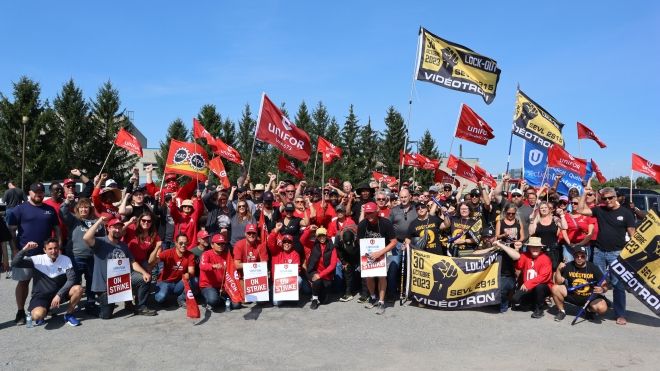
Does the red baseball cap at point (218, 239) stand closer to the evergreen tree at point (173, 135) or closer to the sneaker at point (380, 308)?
the sneaker at point (380, 308)

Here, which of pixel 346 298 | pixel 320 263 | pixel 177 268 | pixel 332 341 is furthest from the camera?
pixel 346 298

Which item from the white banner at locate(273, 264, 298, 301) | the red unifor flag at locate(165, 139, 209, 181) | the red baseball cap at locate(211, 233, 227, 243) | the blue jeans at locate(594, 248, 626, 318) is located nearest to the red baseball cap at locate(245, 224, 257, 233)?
the red baseball cap at locate(211, 233, 227, 243)

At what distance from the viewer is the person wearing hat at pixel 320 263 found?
27.1 ft

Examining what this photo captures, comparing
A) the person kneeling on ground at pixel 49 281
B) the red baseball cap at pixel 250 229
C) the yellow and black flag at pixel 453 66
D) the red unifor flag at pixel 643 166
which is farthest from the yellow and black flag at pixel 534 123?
the person kneeling on ground at pixel 49 281

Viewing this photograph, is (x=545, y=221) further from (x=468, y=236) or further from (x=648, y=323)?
(x=648, y=323)

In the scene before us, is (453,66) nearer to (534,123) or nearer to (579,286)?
(534,123)

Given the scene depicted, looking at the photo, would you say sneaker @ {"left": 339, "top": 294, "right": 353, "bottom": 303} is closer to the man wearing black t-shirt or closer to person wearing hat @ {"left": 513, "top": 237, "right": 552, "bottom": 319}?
person wearing hat @ {"left": 513, "top": 237, "right": 552, "bottom": 319}

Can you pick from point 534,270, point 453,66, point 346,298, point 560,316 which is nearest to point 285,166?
point 453,66

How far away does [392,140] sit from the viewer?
48750 millimetres

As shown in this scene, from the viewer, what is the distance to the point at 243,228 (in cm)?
864

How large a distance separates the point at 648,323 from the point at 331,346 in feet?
16.5

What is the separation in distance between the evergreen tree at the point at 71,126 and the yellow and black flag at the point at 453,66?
31.0 meters

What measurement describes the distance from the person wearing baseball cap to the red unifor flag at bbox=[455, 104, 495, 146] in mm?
5389

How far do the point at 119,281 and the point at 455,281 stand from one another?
539 cm
